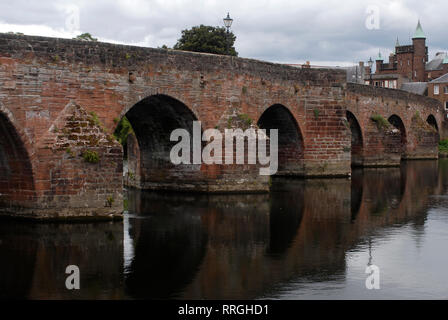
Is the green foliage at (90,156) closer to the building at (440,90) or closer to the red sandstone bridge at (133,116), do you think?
the red sandstone bridge at (133,116)

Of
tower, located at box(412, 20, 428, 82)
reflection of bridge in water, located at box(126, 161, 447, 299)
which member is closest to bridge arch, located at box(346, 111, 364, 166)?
reflection of bridge in water, located at box(126, 161, 447, 299)

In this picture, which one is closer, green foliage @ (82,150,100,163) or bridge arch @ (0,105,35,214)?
bridge arch @ (0,105,35,214)

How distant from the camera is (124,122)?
3503 cm

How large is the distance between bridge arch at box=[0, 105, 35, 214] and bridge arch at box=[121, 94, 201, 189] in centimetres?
580

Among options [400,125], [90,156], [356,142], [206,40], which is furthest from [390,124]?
[90,156]

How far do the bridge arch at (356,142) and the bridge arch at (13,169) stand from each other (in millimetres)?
23160

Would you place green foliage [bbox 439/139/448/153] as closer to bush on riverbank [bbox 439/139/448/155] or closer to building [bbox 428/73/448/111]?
bush on riverbank [bbox 439/139/448/155]

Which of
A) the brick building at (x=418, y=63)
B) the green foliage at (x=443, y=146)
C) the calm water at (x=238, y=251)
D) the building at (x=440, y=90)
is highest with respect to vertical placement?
the brick building at (x=418, y=63)

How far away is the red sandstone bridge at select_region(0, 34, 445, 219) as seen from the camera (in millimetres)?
15203

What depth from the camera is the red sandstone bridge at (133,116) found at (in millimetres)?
15203

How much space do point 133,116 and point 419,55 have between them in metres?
72.2

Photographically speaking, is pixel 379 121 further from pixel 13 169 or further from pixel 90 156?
pixel 13 169

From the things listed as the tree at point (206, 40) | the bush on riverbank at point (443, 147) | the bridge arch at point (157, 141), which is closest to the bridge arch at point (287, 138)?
the bridge arch at point (157, 141)

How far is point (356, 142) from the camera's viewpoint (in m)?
36.0
